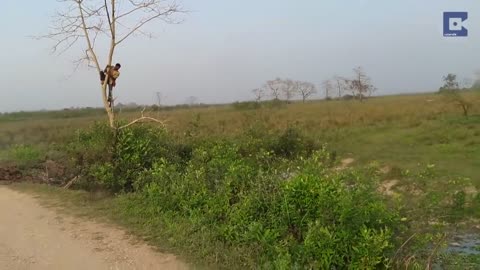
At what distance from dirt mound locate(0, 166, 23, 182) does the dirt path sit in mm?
3963

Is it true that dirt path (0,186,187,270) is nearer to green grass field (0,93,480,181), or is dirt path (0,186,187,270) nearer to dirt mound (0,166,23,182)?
green grass field (0,93,480,181)

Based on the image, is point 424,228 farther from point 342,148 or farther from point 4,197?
point 342,148

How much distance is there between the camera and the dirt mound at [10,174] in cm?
1103

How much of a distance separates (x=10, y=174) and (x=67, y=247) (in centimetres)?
647

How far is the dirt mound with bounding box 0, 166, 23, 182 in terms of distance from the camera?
36.2ft

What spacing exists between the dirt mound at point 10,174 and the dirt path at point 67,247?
3.96 meters

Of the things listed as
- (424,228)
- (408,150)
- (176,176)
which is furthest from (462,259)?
(408,150)

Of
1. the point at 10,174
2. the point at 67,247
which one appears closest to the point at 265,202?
the point at 67,247

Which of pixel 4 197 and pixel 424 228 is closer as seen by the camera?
pixel 424 228

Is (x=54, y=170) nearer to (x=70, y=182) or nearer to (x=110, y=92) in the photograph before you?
(x=70, y=182)

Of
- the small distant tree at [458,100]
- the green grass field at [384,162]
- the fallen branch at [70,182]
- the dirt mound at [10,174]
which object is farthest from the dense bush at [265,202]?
the small distant tree at [458,100]

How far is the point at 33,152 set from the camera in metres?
13.2

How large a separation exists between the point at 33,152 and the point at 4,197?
455 centimetres

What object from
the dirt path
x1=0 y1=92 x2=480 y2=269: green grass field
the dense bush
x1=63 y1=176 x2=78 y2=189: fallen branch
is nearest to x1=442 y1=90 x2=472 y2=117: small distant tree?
x1=0 y1=92 x2=480 y2=269: green grass field
